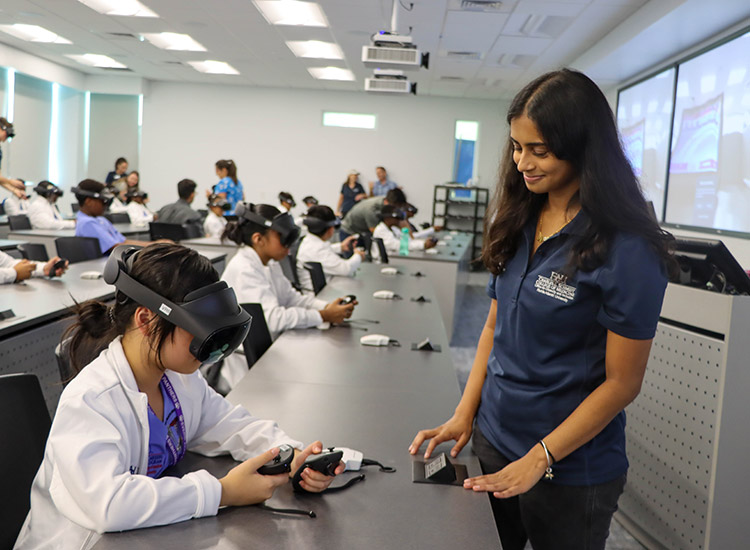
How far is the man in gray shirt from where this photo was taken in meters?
7.18

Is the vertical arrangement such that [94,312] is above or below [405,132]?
below

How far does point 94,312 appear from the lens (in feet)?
4.59

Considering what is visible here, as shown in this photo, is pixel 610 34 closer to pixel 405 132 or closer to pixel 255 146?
pixel 405 132

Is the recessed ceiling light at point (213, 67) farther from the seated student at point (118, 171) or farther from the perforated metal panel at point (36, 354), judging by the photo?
the perforated metal panel at point (36, 354)

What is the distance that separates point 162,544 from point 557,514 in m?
0.80

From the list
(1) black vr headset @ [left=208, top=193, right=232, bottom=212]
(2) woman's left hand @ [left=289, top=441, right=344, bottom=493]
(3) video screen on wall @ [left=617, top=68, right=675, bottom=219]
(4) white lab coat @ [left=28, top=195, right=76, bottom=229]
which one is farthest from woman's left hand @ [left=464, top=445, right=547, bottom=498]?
(1) black vr headset @ [left=208, top=193, right=232, bottom=212]

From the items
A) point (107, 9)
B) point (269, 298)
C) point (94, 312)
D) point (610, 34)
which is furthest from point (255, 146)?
point (94, 312)

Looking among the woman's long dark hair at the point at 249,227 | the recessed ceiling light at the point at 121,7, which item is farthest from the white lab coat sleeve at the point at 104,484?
the recessed ceiling light at the point at 121,7

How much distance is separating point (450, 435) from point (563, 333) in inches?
15.8

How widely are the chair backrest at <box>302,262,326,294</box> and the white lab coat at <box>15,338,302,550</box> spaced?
10.5ft

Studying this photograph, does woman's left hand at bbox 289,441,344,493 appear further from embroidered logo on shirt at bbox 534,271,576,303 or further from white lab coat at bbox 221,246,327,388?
white lab coat at bbox 221,246,327,388

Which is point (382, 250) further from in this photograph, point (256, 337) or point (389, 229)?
point (256, 337)

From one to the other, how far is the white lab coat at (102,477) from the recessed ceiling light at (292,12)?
6.47m

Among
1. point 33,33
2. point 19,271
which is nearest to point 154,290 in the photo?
point 19,271
